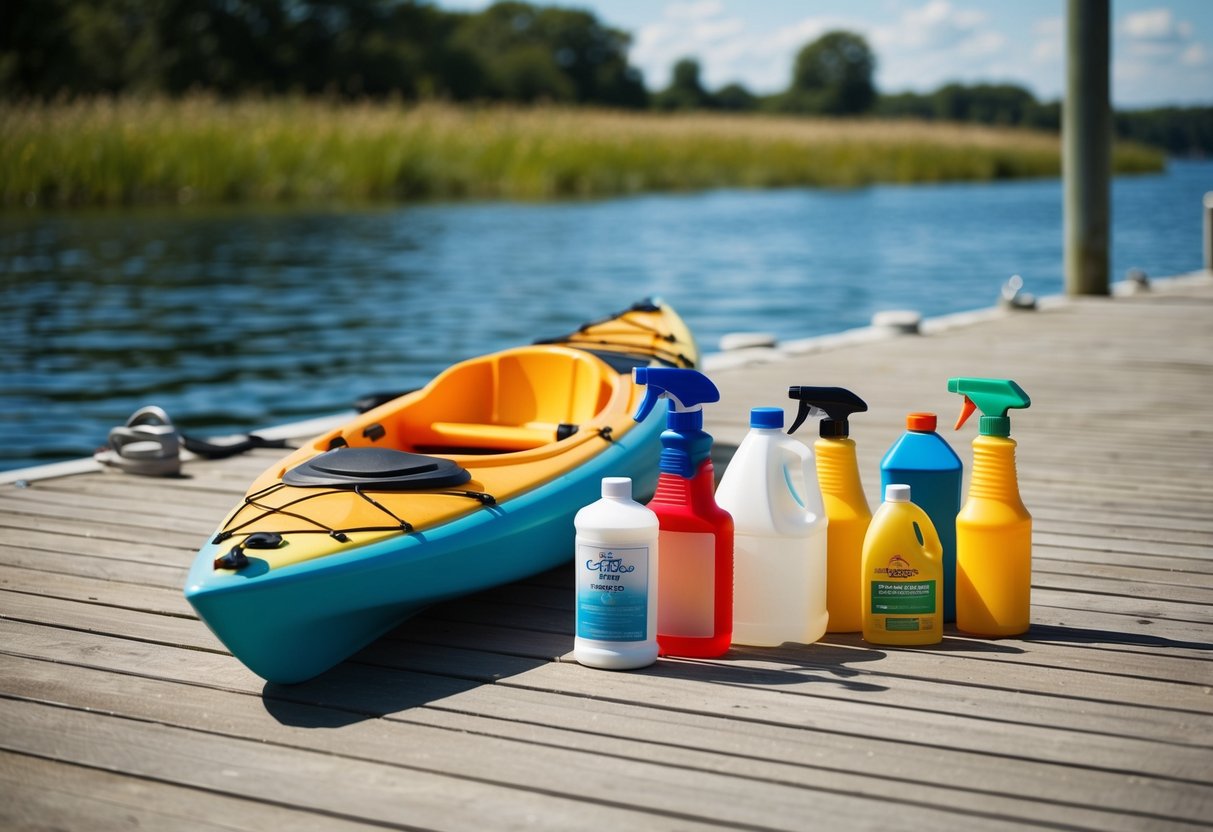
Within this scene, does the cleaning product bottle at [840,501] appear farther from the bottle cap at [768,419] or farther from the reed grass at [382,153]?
the reed grass at [382,153]

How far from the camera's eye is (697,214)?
22.5 m

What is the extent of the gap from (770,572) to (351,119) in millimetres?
20307

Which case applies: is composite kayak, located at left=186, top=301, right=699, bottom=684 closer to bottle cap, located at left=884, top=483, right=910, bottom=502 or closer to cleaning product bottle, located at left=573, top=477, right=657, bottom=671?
cleaning product bottle, located at left=573, top=477, right=657, bottom=671

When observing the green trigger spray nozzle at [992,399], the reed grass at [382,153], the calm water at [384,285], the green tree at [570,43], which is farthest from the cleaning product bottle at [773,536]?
the green tree at [570,43]

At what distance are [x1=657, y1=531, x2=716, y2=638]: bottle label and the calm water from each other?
5.29 meters

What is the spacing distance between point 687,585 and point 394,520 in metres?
0.61

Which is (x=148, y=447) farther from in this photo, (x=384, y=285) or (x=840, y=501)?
(x=384, y=285)

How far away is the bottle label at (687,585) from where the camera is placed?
2.62 metres

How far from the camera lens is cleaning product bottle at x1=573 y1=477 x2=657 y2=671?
253 centimetres

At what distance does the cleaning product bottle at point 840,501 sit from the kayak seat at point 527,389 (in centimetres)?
115

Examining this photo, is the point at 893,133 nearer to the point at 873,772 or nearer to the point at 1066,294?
the point at 1066,294

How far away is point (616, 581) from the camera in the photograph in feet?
8.35

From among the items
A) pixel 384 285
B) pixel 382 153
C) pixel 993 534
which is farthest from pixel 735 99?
pixel 993 534

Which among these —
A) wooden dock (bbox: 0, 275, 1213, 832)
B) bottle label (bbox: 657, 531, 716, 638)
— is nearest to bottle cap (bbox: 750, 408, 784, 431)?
bottle label (bbox: 657, 531, 716, 638)
